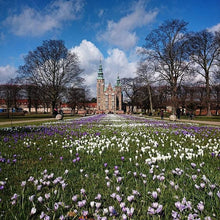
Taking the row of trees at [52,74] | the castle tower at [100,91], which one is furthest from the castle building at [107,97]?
the row of trees at [52,74]

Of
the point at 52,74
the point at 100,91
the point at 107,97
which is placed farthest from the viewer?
the point at 100,91

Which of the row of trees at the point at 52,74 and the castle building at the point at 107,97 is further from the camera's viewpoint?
the castle building at the point at 107,97

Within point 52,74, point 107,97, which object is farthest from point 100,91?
point 52,74

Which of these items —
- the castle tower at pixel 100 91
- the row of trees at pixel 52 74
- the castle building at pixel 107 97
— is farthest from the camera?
the castle tower at pixel 100 91

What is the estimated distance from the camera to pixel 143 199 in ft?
6.44

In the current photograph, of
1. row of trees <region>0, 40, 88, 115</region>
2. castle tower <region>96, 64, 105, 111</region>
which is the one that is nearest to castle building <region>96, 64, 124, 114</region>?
castle tower <region>96, 64, 105, 111</region>

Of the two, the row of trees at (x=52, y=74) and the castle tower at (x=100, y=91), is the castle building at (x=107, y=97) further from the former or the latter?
the row of trees at (x=52, y=74)

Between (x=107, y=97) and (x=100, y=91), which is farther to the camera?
(x=100, y=91)

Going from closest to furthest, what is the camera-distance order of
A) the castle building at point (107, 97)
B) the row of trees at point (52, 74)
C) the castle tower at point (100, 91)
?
the row of trees at point (52, 74)
the castle building at point (107, 97)
the castle tower at point (100, 91)

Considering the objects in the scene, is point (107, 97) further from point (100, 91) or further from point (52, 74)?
point (52, 74)

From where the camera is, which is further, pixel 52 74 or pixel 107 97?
pixel 107 97

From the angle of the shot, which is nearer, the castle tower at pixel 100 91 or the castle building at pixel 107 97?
the castle building at pixel 107 97

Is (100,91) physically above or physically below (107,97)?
above

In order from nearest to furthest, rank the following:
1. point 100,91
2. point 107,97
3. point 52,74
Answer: point 52,74
point 107,97
point 100,91
